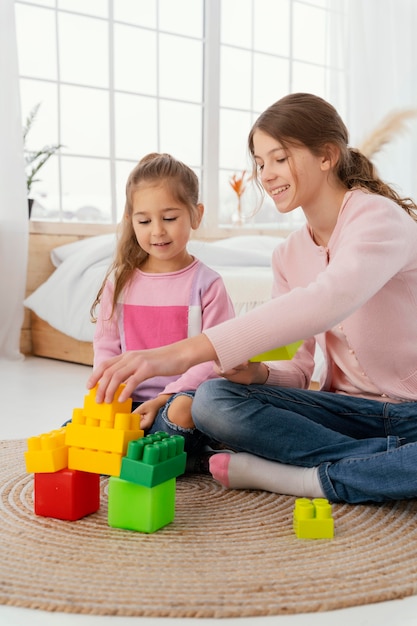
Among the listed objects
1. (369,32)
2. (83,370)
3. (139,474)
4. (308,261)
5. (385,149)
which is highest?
(369,32)

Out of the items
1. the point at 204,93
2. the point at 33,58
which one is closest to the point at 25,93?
the point at 33,58

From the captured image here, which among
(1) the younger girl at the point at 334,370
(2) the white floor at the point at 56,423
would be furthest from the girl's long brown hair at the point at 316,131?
(2) the white floor at the point at 56,423

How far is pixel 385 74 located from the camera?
13.5ft

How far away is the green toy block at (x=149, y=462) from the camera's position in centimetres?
98

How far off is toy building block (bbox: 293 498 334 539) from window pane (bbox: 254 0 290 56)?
3.43 meters

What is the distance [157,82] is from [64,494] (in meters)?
2.89

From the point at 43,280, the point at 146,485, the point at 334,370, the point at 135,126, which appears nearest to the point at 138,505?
the point at 146,485

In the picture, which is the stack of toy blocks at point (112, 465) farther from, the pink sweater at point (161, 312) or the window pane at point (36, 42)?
the window pane at point (36, 42)

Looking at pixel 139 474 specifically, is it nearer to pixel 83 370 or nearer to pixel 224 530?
pixel 224 530

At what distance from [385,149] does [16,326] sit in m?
2.27

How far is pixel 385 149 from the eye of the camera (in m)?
4.08

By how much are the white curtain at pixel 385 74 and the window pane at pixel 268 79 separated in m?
0.35

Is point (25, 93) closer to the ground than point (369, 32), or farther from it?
closer to the ground

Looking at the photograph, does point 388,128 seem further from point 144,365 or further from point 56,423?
point 144,365
